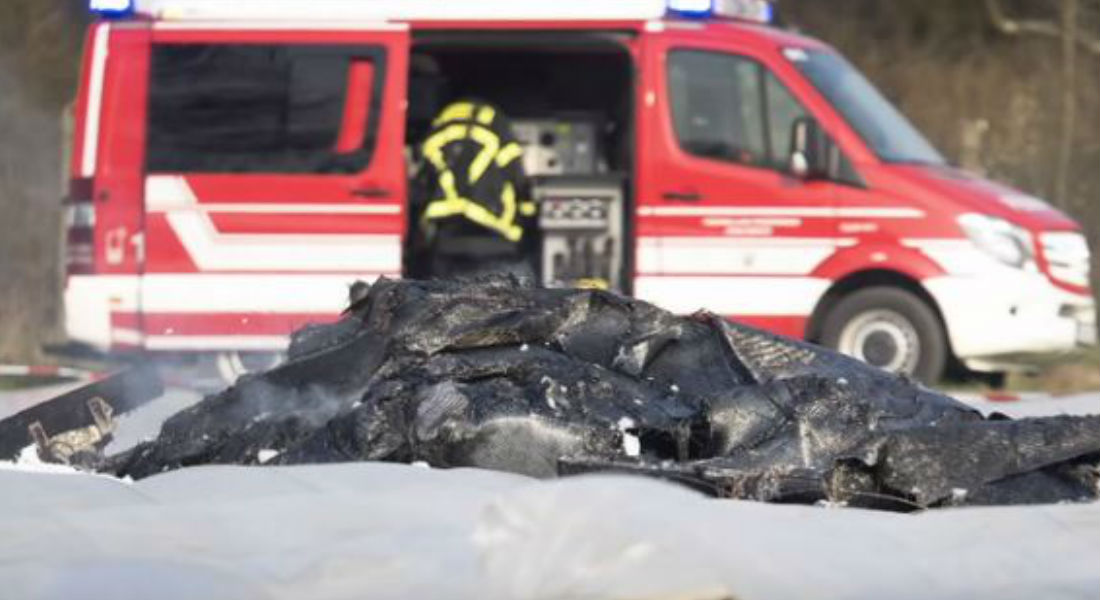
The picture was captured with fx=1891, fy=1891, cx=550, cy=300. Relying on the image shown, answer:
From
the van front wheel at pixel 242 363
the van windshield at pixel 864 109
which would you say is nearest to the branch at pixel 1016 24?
the van windshield at pixel 864 109

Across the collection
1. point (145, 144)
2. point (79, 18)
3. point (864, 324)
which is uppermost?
point (79, 18)

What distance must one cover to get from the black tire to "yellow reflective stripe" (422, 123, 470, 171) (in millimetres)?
2254

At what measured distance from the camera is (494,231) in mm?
10727

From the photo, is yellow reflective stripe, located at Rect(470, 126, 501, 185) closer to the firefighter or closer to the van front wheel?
the firefighter

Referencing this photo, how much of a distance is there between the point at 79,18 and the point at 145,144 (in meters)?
7.79

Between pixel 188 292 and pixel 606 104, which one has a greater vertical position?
pixel 606 104

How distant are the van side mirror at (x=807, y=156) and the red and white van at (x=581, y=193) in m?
0.01

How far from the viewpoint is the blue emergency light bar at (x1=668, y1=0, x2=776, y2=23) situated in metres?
10.5

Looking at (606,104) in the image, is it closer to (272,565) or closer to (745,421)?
Result: (745,421)

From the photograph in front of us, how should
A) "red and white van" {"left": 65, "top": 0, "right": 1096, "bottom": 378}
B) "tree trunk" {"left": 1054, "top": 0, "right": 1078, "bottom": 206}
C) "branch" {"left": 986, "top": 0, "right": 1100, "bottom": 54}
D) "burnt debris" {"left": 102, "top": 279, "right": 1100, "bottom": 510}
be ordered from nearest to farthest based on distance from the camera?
"burnt debris" {"left": 102, "top": 279, "right": 1100, "bottom": 510} → "red and white van" {"left": 65, "top": 0, "right": 1096, "bottom": 378} → "tree trunk" {"left": 1054, "top": 0, "right": 1078, "bottom": 206} → "branch" {"left": 986, "top": 0, "right": 1100, "bottom": 54}

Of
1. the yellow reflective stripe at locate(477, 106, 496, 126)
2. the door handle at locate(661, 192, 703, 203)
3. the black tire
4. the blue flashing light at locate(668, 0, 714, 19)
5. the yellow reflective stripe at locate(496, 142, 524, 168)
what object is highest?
the blue flashing light at locate(668, 0, 714, 19)

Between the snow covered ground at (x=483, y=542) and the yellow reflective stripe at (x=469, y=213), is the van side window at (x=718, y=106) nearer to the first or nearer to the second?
the yellow reflective stripe at (x=469, y=213)

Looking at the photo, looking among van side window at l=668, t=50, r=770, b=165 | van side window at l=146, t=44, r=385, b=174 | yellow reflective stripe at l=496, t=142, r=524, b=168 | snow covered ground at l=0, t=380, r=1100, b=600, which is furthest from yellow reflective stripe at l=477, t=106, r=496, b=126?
snow covered ground at l=0, t=380, r=1100, b=600

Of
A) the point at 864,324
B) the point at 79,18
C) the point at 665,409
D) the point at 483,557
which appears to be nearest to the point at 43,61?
the point at 79,18
